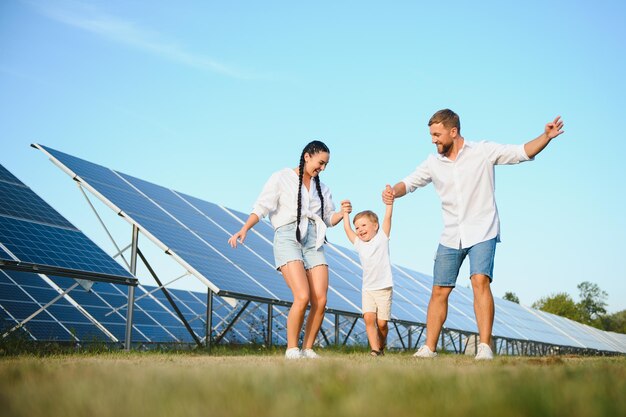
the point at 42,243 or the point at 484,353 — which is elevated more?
the point at 42,243

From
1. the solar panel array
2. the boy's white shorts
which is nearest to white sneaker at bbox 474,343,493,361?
the boy's white shorts

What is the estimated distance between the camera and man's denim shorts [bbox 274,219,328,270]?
6.73 m

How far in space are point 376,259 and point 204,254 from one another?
295 cm

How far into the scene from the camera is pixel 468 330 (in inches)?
778

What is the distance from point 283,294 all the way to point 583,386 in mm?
8810

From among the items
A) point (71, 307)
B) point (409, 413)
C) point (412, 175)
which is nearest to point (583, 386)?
point (409, 413)

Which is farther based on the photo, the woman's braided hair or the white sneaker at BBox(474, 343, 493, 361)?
the woman's braided hair

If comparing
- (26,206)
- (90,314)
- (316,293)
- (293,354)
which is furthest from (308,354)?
(90,314)

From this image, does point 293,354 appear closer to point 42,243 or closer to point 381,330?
point 381,330

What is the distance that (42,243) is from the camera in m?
8.41

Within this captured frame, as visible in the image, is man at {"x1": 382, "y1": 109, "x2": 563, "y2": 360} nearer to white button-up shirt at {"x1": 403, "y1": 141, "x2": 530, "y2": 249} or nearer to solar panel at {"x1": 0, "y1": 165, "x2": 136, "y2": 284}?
white button-up shirt at {"x1": 403, "y1": 141, "x2": 530, "y2": 249}

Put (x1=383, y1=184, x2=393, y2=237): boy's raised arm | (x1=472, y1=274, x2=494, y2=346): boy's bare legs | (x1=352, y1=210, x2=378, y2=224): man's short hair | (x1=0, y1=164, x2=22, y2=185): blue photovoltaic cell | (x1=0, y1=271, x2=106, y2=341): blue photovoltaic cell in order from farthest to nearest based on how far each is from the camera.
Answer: (x1=0, y1=271, x2=106, y2=341): blue photovoltaic cell → (x1=0, y1=164, x2=22, y2=185): blue photovoltaic cell → (x1=352, y1=210, x2=378, y2=224): man's short hair → (x1=383, y1=184, x2=393, y2=237): boy's raised arm → (x1=472, y1=274, x2=494, y2=346): boy's bare legs

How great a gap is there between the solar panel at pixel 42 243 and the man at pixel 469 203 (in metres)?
3.84

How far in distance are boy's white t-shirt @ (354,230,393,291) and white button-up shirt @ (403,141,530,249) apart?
5.59 ft
